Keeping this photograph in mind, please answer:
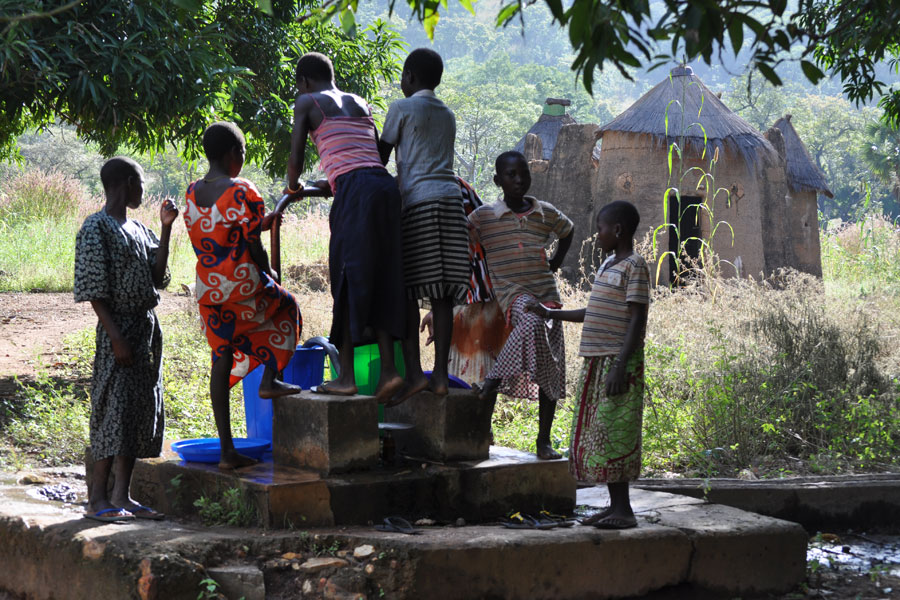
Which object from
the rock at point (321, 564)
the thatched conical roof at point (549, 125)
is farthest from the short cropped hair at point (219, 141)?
the thatched conical roof at point (549, 125)

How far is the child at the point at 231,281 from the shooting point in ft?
12.6

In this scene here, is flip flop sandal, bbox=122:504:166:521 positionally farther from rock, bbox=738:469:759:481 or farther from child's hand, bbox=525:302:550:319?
rock, bbox=738:469:759:481

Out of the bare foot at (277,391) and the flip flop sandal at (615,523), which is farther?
the bare foot at (277,391)

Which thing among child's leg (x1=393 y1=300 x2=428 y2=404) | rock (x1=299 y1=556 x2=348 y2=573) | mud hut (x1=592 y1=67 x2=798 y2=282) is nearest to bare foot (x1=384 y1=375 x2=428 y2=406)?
child's leg (x1=393 y1=300 x2=428 y2=404)

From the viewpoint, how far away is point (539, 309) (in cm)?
414

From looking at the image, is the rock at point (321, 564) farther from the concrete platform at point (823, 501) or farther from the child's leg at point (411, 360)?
the concrete platform at point (823, 501)

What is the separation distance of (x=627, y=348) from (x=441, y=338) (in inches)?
34.2

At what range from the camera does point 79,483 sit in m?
4.82

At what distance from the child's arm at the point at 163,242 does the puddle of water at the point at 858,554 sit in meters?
3.15

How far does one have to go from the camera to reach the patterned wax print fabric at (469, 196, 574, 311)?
4.34 meters

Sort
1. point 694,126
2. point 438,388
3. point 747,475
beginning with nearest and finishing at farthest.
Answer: point 438,388 < point 747,475 < point 694,126

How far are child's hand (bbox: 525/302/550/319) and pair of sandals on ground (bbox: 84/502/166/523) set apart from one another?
1.82 metres

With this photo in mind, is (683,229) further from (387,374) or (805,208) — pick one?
(387,374)

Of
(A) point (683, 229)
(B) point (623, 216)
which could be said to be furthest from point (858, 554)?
(A) point (683, 229)
